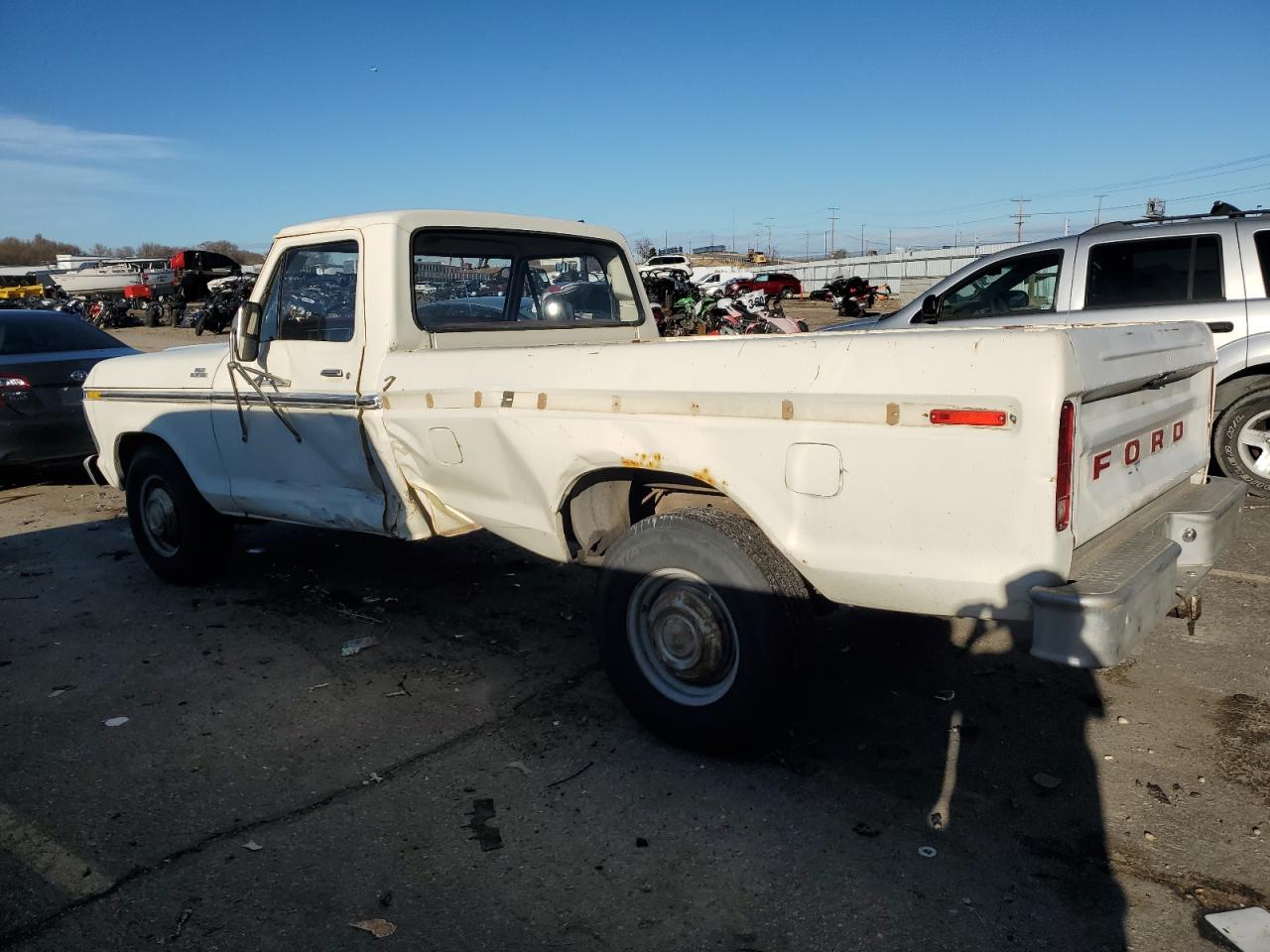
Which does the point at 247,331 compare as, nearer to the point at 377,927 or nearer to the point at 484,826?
the point at 484,826

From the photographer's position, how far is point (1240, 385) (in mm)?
6559

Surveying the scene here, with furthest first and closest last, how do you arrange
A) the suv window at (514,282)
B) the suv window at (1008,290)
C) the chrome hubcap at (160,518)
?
1. the suv window at (1008,290)
2. the chrome hubcap at (160,518)
3. the suv window at (514,282)

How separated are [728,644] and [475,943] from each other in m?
1.25

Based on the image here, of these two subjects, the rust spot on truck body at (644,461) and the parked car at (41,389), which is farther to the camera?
the parked car at (41,389)

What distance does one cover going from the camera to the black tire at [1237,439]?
652 cm

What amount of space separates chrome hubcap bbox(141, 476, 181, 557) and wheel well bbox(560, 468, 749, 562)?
292 cm

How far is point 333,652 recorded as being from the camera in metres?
4.61

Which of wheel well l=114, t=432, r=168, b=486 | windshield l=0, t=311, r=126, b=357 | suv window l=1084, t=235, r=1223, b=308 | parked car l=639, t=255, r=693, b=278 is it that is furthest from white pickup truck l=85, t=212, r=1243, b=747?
parked car l=639, t=255, r=693, b=278

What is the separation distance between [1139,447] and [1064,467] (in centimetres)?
92

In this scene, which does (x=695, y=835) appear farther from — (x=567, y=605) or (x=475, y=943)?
(x=567, y=605)

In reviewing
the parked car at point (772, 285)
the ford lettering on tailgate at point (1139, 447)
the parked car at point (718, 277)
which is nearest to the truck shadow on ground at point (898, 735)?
the ford lettering on tailgate at point (1139, 447)

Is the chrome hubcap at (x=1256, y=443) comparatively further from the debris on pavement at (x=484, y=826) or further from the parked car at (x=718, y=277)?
the parked car at (x=718, y=277)

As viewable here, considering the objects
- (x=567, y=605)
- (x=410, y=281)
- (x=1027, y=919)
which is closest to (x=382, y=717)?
(x=567, y=605)

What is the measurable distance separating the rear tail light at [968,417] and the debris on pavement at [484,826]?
1859 millimetres
